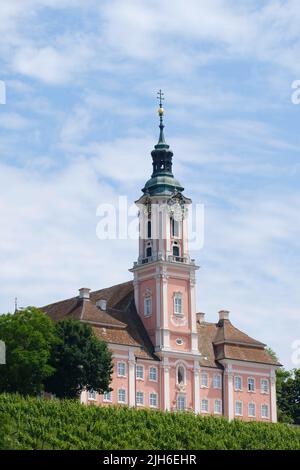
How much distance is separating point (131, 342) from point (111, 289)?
1151cm

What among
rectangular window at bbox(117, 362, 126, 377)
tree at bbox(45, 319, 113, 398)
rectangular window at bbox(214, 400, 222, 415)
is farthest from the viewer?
A: rectangular window at bbox(214, 400, 222, 415)

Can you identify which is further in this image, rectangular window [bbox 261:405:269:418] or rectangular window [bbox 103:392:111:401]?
rectangular window [bbox 261:405:269:418]

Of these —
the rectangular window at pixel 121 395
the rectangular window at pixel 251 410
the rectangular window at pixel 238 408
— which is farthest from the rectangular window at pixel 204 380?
the rectangular window at pixel 121 395

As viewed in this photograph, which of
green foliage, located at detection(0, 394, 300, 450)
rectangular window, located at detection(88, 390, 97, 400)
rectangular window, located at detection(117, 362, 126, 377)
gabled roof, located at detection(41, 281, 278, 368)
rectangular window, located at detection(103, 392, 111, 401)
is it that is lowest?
green foliage, located at detection(0, 394, 300, 450)

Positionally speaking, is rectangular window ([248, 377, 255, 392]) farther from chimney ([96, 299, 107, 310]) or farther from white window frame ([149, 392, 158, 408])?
chimney ([96, 299, 107, 310])

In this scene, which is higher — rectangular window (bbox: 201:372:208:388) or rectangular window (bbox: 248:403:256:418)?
rectangular window (bbox: 201:372:208:388)

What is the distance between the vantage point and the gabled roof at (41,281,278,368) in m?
129

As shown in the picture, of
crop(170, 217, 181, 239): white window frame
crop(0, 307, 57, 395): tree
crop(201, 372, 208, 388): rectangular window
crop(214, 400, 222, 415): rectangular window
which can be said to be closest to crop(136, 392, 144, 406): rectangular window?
crop(201, 372, 208, 388): rectangular window

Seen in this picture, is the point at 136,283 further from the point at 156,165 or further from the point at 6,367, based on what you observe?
the point at 6,367

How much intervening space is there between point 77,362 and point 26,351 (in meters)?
5.20

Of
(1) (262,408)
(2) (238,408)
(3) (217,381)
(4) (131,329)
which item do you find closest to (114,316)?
(4) (131,329)

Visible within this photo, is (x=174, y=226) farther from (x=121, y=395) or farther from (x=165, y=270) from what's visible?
(x=121, y=395)

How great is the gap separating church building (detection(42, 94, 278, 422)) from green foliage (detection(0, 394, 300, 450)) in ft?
94.6
